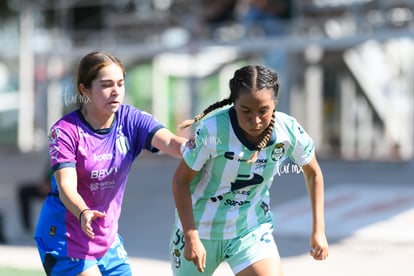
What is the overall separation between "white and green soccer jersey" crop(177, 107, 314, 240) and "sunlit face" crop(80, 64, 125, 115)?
0.44 m

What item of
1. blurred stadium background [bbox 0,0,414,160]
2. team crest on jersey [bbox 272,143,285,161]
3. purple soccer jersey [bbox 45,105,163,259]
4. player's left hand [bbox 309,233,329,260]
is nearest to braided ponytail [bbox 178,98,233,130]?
purple soccer jersey [bbox 45,105,163,259]

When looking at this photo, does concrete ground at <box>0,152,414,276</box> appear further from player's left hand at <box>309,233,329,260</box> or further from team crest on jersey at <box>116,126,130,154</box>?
team crest on jersey at <box>116,126,130,154</box>

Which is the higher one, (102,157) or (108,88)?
(108,88)

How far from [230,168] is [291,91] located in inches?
613

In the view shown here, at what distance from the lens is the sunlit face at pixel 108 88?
470 centimetres

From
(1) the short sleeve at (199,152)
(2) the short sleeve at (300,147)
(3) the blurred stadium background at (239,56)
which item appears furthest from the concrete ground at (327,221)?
(3) the blurred stadium background at (239,56)

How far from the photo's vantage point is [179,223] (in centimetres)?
500

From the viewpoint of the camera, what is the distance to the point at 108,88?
4711 millimetres

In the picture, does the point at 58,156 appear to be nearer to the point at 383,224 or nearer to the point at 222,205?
the point at 222,205

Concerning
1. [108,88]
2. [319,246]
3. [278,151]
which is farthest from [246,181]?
[108,88]

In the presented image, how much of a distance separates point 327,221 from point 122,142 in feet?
23.0

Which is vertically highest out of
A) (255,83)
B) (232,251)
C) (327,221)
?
(255,83)

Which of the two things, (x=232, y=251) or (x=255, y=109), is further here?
(x=232, y=251)

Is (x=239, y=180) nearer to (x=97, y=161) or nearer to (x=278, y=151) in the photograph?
(x=278, y=151)
